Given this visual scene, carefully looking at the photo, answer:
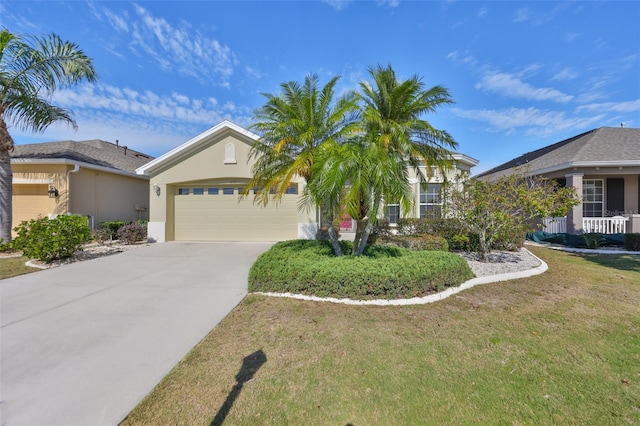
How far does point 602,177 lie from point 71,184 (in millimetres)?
24490

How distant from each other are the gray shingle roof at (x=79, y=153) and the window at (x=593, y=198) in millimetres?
23376

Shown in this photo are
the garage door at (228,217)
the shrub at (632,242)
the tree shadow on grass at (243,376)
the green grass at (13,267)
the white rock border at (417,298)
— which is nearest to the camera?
the tree shadow on grass at (243,376)

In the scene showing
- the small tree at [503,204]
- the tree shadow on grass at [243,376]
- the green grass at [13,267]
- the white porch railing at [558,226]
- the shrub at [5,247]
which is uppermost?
the small tree at [503,204]

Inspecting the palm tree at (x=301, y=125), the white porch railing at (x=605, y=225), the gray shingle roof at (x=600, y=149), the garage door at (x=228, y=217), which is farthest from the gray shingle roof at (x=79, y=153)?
the white porch railing at (x=605, y=225)

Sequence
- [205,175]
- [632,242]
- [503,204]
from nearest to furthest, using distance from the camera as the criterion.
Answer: [503,204] → [632,242] → [205,175]

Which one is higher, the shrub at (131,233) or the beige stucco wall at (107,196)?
the beige stucco wall at (107,196)

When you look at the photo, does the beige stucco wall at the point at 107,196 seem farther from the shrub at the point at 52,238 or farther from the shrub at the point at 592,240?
the shrub at the point at 592,240

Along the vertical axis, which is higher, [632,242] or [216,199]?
[216,199]

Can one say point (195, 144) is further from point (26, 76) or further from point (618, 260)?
point (618, 260)

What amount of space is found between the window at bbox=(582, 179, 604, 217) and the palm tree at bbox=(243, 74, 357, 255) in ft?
45.6

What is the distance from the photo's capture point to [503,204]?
7.49m

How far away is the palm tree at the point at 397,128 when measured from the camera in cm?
597

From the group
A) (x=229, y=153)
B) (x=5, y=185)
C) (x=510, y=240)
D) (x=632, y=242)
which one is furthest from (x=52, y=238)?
(x=632, y=242)

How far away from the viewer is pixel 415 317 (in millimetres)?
4383
